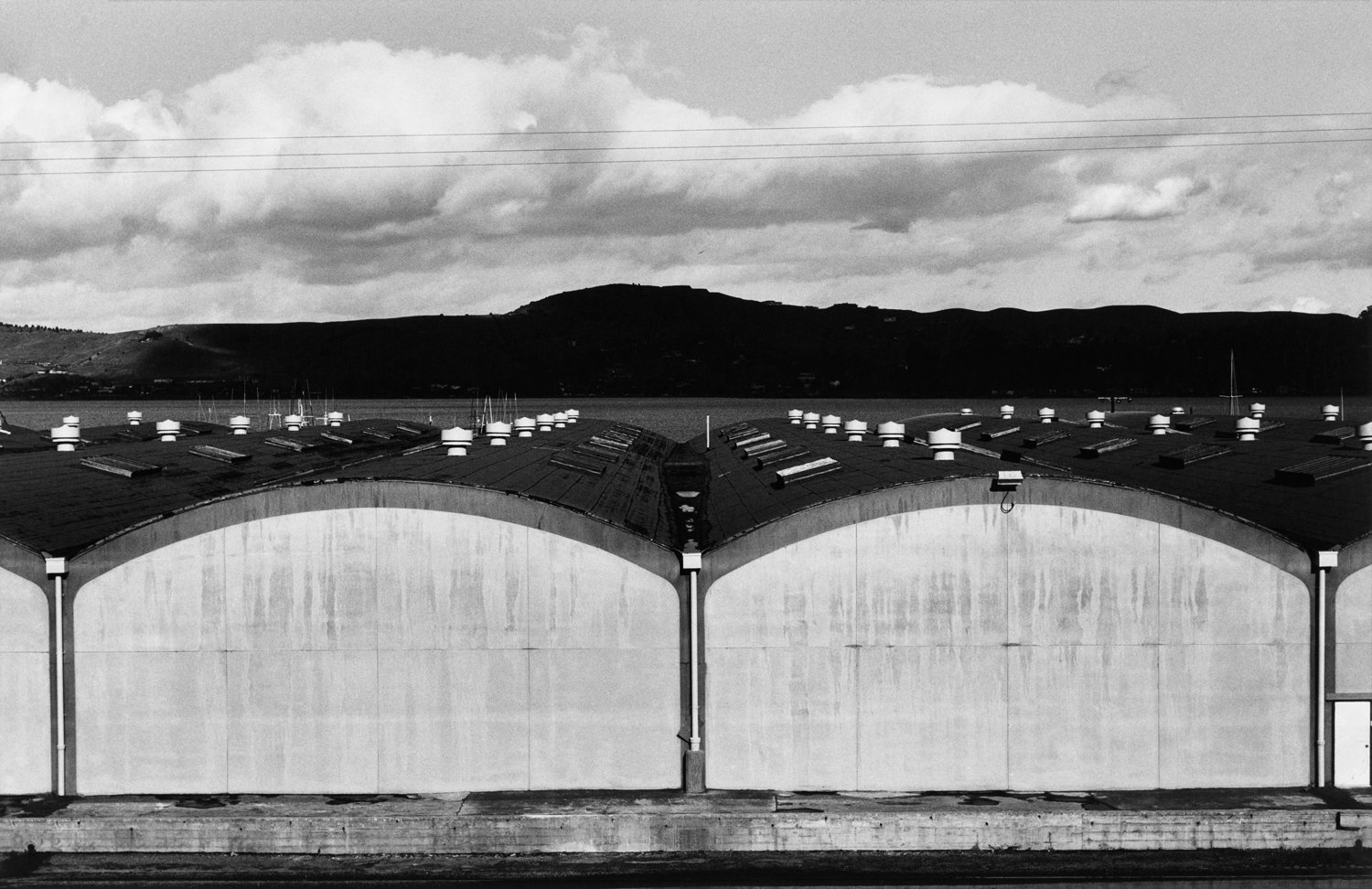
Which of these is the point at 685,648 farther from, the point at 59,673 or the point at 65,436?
the point at 65,436

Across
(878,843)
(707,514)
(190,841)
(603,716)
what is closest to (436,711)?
(603,716)

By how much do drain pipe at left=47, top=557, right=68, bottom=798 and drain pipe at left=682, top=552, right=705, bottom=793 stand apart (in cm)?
1012

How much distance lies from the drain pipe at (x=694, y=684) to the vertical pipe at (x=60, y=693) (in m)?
10.1

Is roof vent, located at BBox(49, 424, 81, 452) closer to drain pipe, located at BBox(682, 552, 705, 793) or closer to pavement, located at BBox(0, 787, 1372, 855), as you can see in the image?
pavement, located at BBox(0, 787, 1372, 855)

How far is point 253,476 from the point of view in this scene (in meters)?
35.4

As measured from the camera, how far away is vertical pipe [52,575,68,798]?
1942 centimetres

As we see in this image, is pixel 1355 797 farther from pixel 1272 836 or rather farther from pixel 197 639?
pixel 197 639

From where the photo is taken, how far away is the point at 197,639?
19781 mm

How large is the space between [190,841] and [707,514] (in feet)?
51.2

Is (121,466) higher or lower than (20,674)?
higher

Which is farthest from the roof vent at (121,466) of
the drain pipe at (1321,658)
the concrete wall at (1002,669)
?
the drain pipe at (1321,658)

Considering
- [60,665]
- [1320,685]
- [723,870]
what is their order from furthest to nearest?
[1320,685]
[60,665]
[723,870]

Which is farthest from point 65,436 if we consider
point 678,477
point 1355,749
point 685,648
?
point 1355,749

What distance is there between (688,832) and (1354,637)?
1143 cm
